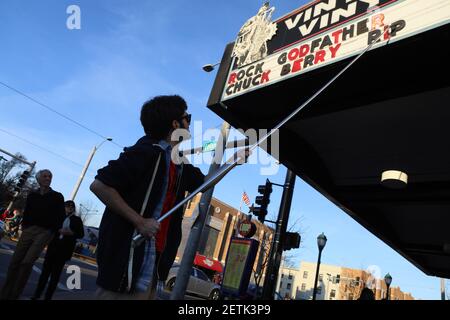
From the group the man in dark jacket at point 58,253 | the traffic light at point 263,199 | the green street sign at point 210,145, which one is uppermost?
the green street sign at point 210,145

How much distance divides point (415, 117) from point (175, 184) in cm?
425

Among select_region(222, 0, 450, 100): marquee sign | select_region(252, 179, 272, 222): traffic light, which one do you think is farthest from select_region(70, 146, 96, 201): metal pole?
select_region(222, 0, 450, 100): marquee sign

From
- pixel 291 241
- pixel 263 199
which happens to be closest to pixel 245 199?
pixel 263 199

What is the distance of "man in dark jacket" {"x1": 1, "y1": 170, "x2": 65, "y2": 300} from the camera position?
15.1 feet

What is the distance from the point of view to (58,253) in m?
5.61

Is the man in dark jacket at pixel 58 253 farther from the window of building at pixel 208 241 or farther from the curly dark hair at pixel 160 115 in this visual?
the window of building at pixel 208 241

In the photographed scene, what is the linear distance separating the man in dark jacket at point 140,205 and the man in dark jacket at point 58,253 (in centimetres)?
448

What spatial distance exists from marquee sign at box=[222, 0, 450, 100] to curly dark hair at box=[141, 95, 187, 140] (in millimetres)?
2323

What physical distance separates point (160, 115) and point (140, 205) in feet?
1.92

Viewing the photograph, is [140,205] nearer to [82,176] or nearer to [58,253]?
[58,253]

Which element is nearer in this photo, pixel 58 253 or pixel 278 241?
pixel 58 253

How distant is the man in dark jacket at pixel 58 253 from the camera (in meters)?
5.45

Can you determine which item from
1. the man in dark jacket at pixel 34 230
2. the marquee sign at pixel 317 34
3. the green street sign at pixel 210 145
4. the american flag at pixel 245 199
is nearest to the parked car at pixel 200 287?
the green street sign at pixel 210 145

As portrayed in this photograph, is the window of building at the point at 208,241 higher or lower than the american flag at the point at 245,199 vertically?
lower
